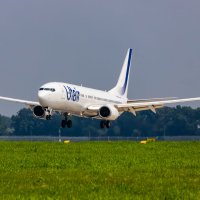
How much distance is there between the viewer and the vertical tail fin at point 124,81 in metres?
99.0

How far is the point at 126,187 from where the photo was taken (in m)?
17.7

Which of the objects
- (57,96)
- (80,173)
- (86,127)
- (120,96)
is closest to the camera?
(80,173)

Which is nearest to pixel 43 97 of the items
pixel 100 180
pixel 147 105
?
pixel 147 105

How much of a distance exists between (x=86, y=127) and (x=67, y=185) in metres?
173

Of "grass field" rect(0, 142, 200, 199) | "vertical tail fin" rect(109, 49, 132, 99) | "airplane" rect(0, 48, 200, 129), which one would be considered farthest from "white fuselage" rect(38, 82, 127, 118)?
"grass field" rect(0, 142, 200, 199)

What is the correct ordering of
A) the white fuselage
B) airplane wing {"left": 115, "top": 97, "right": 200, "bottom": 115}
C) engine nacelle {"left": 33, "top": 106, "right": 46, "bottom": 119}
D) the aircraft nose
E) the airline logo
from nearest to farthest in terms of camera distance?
the aircraft nose → the white fuselage → the airline logo → engine nacelle {"left": 33, "top": 106, "right": 46, "bottom": 119} → airplane wing {"left": 115, "top": 97, "right": 200, "bottom": 115}

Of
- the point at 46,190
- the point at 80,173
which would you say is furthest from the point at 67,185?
the point at 80,173

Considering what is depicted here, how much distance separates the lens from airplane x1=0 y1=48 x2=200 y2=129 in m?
70.3

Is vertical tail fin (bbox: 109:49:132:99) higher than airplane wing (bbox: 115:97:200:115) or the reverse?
higher

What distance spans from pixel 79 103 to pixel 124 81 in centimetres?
3115

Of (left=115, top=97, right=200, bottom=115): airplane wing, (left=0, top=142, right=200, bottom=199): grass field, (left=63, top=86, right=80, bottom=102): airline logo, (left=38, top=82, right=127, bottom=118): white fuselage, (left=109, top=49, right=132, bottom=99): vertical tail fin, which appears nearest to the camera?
(left=0, top=142, right=200, bottom=199): grass field

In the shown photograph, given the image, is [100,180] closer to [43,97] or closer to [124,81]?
[43,97]

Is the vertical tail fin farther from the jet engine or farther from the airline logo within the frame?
the airline logo

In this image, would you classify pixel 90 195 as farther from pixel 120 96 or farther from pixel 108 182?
pixel 120 96
